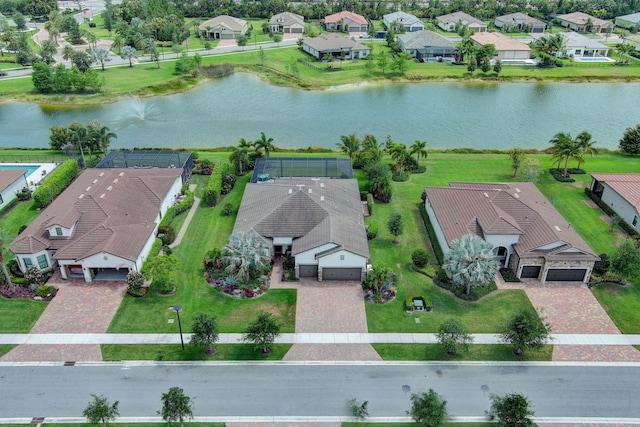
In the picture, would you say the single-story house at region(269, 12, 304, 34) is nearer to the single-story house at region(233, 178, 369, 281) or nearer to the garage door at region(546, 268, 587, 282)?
the single-story house at region(233, 178, 369, 281)

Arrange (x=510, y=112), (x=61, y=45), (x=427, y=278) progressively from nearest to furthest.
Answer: (x=427, y=278)
(x=510, y=112)
(x=61, y=45)

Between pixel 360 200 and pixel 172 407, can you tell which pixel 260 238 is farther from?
pixel 172 407

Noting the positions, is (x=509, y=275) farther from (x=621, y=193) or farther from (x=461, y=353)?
(x=621, y=193)

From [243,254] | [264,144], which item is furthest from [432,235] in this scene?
[264,144]

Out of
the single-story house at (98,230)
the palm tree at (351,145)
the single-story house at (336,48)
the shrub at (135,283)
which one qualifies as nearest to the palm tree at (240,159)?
the single-story house at (98,230)

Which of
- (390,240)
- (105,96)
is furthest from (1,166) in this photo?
(390,240)

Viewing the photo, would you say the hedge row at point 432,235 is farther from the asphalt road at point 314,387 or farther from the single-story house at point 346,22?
the single-story house at point 346,22
